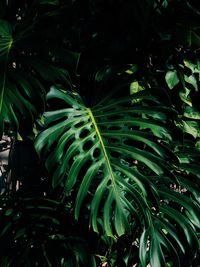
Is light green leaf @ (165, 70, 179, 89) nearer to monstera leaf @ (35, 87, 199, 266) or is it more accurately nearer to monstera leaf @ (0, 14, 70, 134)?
monstera leaf @ (35, 87, 199, 266)

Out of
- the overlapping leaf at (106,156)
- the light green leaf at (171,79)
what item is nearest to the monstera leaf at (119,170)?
the overlapping leaf at (106,156)

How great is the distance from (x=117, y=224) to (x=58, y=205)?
0.60 metres

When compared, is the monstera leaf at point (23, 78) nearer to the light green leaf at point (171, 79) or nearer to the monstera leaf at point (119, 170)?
Answer: the monstera leaf at point (119, 170)

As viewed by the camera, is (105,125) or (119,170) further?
(105,125)

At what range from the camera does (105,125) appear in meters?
1.61

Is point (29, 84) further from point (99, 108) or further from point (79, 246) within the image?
point (79, 246)

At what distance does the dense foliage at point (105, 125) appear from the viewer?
1.45 meters

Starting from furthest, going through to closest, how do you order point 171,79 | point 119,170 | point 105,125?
point 171,79 < point 105,125 < point 119,170

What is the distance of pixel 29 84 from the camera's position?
4.99 feet

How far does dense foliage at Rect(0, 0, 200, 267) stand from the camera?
4.75 ft

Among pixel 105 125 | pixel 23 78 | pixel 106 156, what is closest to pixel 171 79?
pixel 105 125

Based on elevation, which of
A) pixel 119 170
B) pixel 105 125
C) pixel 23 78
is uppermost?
pixel 23 78

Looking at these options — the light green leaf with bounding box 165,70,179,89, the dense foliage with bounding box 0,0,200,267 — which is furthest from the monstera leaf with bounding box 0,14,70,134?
the light green leaf with bounding box 165,70,179,89

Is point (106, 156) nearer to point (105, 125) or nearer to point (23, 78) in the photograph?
point (105, 125)
